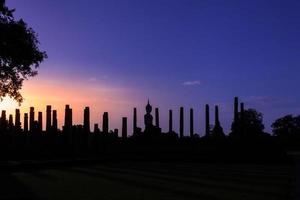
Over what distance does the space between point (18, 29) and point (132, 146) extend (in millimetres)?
13242

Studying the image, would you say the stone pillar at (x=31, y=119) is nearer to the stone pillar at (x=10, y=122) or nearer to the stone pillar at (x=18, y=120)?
the stone pillar at (x=18, y=120)

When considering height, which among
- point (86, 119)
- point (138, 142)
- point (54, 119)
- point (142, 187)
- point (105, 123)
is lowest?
point (142, 187)

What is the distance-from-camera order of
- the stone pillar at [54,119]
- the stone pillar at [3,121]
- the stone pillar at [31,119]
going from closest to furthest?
1. the stone pillar at [54,119]
2. the stone pillar at [31,119]
3. the stone pillar at [3,121]

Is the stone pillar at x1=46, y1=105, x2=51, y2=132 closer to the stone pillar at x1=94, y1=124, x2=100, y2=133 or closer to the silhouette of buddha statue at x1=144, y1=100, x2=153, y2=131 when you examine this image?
the stone pillar at x1=94, y1=124, x2=100, y2=133

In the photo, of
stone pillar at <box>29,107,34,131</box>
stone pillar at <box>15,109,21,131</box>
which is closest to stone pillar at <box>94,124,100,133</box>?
stone pillar at <box>29,107,34,131</box>

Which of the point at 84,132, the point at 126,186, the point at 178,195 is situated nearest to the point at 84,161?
the point at 84,132

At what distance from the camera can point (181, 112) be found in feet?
125

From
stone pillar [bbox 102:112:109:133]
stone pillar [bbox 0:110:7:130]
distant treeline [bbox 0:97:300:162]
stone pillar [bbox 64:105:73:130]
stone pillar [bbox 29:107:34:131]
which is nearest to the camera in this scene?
distant treeline [bbox 0:97:300:162]

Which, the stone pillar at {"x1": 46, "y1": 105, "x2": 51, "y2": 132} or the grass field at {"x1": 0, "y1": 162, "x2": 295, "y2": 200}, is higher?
the stone pillar at {"x1": 46, "y1": 105, "x2": 51, "y2": 132}

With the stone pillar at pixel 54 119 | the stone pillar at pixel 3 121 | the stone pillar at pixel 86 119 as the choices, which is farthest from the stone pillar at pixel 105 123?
the stone pillar at pixel 3 121

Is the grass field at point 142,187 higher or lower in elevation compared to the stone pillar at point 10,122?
lower

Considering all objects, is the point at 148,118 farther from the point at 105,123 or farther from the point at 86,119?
the point at 86,119

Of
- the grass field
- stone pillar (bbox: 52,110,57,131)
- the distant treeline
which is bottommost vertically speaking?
the grass field

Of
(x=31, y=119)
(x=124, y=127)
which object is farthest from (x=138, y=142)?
(x=31, y=119)
